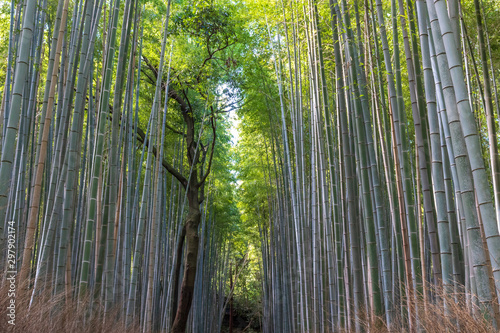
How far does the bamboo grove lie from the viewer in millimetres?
1822

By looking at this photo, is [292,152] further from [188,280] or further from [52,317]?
[52,317]

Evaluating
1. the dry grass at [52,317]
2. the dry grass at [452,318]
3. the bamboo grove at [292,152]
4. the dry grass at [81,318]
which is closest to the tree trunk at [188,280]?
the bamboo grove at [292,152]

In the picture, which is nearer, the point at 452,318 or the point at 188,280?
the point at 452,318

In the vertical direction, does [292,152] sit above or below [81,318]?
above

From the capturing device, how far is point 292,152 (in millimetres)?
6516

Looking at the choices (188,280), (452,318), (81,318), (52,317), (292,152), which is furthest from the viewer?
(292,152)

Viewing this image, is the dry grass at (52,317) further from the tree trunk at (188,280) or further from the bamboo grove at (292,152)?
the tree trunk at (188,280)

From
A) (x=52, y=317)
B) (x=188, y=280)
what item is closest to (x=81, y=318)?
(x=52, y=317)

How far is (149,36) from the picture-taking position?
19.4 ft

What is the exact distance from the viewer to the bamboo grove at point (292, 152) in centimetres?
182

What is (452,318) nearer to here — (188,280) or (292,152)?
(188,280)

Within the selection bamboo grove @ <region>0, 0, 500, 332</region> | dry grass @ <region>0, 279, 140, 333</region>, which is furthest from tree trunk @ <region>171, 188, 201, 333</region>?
dry grass @ <region>0, 279, 140, 333</region>

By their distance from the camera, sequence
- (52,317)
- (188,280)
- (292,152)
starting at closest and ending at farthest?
(52,317), (188,280), (292,152)

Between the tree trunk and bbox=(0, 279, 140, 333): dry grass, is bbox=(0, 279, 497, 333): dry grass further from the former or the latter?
Answer: the tree trunk
